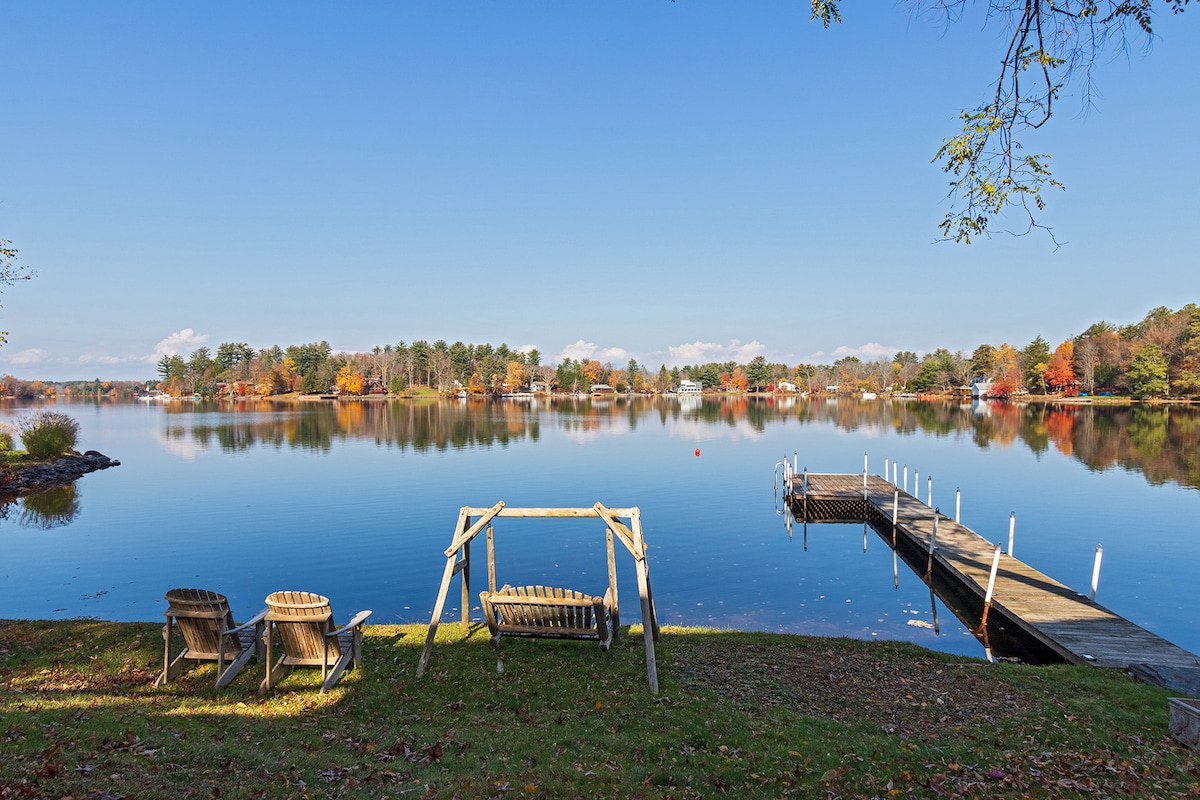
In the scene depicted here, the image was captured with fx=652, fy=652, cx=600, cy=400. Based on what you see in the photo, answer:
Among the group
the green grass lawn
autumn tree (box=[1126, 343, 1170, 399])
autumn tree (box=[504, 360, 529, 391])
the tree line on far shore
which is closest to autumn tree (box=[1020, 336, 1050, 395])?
the tree line on far shore

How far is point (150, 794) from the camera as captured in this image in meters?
5.37

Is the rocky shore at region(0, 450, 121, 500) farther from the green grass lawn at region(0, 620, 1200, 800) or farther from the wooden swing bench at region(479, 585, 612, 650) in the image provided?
the wooden swing bench at region(479, 585, 612, 650)

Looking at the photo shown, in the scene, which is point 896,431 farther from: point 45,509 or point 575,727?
point 575,727

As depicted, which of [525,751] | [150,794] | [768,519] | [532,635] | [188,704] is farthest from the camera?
[768,519]

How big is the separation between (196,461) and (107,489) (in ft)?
31.4

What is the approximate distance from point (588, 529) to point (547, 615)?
14364 mm

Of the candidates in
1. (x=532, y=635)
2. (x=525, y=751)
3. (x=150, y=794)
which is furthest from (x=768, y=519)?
(x=150, y=794)

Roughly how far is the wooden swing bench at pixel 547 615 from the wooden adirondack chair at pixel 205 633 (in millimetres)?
3151

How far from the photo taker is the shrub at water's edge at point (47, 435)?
39.2 meters

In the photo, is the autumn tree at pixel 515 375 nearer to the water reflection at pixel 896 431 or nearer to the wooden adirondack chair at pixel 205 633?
the water reflection at pixel 896 431

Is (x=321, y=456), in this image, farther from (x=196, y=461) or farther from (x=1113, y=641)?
(x=1113, y=641)

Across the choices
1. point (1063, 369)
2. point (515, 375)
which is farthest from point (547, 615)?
point (515, 375)

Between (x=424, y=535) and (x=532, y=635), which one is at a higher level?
(x=532, y=635)

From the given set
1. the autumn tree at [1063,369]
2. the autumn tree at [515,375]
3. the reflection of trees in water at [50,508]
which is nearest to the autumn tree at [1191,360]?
the autumn tree at [1063,369]
